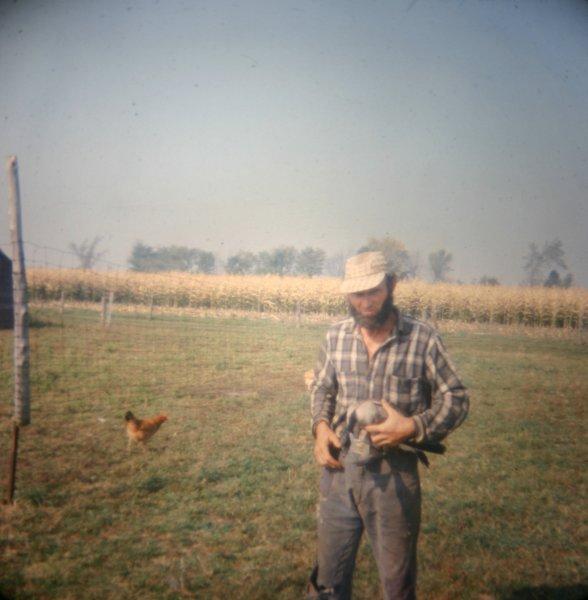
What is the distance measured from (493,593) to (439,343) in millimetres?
2122

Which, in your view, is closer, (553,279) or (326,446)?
(326,446)

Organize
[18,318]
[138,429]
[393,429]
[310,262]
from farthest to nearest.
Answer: [310,262] → [138,429] → [18,318] → [393,429]

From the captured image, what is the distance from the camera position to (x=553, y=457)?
212 inches

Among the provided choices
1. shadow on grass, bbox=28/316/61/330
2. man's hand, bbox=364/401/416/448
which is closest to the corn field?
shadow on grass, bbox=28/316/61/330

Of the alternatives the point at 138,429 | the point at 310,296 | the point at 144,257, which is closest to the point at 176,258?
the point at 144,257

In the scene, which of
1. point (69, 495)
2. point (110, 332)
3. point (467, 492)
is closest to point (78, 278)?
point (110, 332)

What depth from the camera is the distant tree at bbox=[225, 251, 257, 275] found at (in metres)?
26.5

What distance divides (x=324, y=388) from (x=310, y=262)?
2083 centimetres

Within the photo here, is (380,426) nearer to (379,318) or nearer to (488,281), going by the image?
(379,318)

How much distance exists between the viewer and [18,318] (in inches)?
139

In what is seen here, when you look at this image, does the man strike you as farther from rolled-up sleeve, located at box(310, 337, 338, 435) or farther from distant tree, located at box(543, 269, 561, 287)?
distant tree, located at box(543, 269, 561, 287)

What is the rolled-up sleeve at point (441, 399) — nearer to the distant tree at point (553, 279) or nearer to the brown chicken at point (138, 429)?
the brown chicken at point (138, 429)

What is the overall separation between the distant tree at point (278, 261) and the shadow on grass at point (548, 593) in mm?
22146

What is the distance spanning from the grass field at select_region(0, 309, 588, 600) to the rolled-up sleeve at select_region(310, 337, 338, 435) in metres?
1.51
